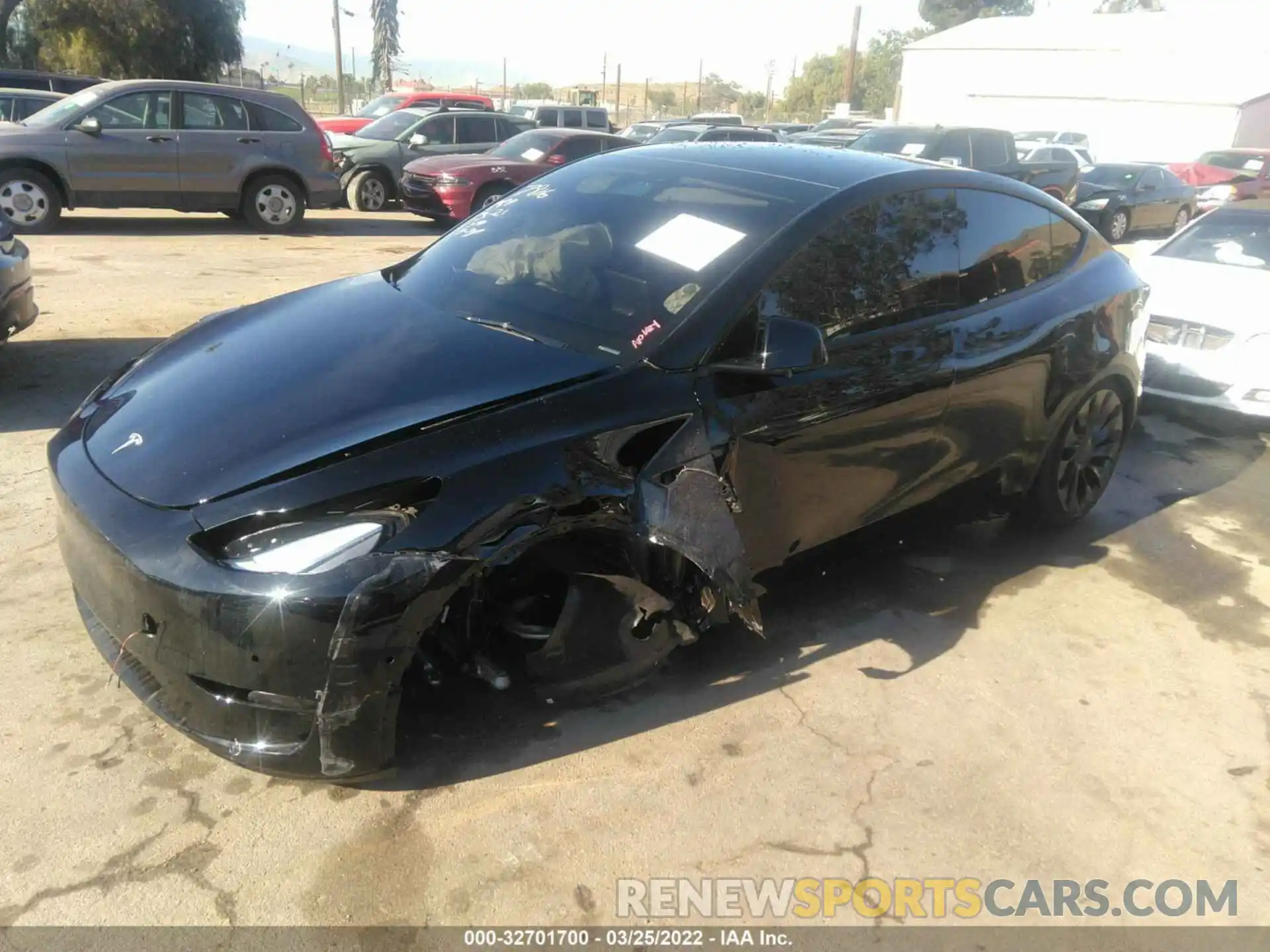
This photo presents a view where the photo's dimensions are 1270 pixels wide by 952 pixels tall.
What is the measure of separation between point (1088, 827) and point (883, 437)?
1.41 m

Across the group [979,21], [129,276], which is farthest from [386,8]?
[129,276]

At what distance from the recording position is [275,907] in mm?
2334

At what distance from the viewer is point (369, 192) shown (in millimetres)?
15117

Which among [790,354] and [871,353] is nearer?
[790,354]

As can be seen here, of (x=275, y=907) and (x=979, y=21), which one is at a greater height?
(x=979, y=21)

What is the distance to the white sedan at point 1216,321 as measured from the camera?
635 centimetres

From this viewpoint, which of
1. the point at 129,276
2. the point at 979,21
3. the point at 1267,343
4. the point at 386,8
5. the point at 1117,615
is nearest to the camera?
the point at 1117,615

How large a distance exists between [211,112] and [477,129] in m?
5.44

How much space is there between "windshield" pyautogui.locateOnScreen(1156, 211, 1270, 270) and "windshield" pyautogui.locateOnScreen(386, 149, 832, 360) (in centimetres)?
535

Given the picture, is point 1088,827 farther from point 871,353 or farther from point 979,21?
point 979,21

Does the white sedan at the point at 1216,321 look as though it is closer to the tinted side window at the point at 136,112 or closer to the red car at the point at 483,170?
the red car at the point at 483,170

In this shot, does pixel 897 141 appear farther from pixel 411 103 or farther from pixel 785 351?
pixel 785 351

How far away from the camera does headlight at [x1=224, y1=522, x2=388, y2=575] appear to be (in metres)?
2.36

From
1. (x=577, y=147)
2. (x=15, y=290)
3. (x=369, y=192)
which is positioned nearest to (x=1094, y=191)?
(x=577, y=147)
